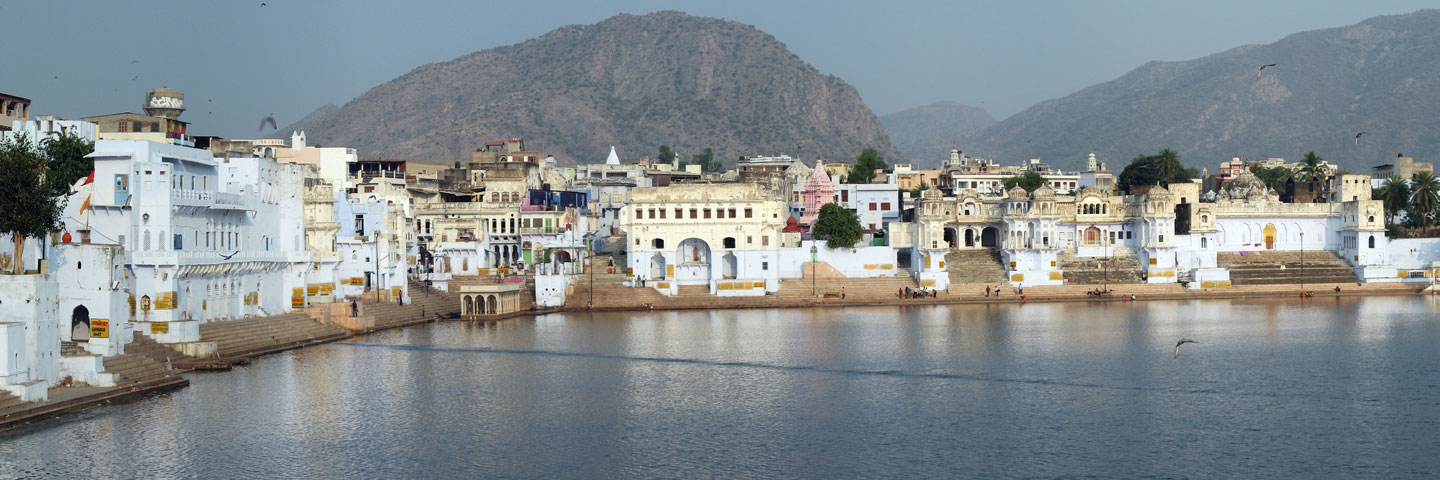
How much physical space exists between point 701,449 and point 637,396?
7.51 m

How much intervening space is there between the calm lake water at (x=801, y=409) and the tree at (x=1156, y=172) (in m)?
33.5

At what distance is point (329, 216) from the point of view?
58469 mm

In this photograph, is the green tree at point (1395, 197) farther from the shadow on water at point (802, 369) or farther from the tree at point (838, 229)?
the shadow on water at point (802, 369)

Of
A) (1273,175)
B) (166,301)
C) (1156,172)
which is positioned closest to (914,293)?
(1156,172)

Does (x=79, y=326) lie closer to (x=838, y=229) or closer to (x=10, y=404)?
(x=10, y=404)

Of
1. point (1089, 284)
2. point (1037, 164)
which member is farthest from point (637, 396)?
point (1037, 164)

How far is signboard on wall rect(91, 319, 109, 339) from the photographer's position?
117 ft

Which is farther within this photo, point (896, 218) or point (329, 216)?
point (896, 218)

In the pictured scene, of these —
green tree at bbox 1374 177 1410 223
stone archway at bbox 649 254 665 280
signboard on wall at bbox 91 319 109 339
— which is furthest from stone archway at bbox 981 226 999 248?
signboard on wall at bbox 91 319 109 339

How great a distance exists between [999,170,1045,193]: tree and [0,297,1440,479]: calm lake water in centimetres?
3753

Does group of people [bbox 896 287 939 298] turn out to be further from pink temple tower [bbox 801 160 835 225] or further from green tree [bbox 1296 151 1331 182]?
green tree [bbox 1296 151 1331 182]

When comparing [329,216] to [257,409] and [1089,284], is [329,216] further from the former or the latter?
[1089,284]

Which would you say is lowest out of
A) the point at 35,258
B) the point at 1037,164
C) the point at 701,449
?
the point at 701,449

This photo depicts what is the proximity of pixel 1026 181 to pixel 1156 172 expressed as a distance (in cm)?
794
